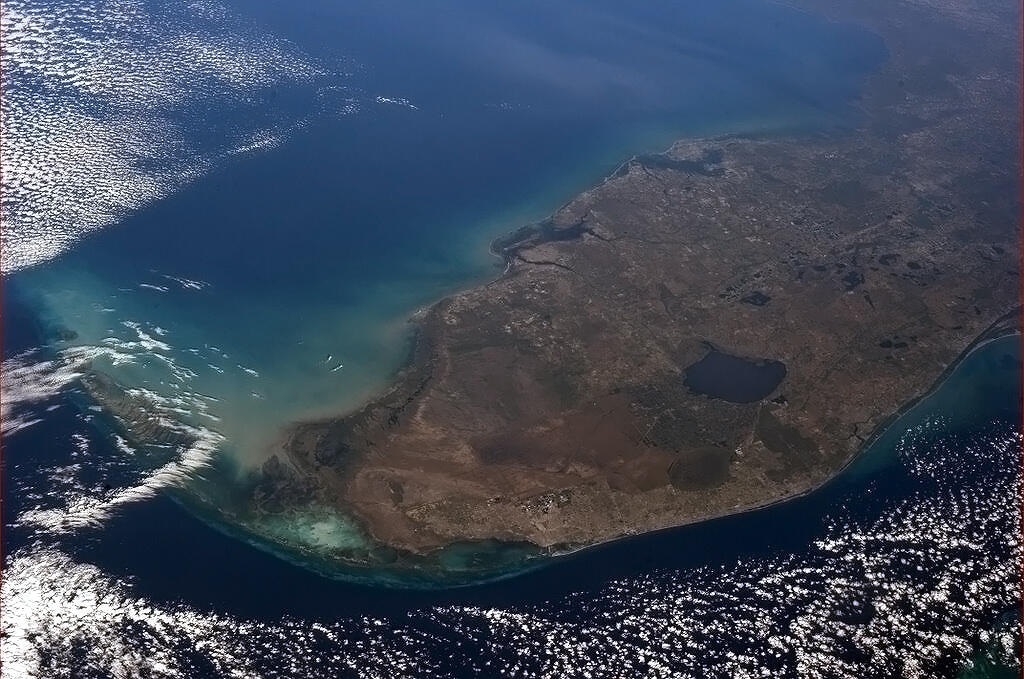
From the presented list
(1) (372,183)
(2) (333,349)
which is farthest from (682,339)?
(1) (372,183)

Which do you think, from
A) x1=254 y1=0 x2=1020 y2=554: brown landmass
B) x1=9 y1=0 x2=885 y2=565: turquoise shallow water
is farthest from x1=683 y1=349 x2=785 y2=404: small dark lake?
x1=9 y1=0 x2=885 y2=565: turquoise shallow water

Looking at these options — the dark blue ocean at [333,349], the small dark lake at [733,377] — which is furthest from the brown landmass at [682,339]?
the dark blue ocean at [333,349]

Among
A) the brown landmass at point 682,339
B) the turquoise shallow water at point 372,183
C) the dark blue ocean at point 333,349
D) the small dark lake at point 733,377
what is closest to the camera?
the dark blue ocean at point 333,349

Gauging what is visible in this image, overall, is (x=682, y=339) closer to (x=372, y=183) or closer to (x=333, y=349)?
(x=333, y=349)

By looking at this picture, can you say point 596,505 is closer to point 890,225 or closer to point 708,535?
point 708,535

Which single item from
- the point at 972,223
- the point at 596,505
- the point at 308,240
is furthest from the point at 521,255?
the point at 972,223

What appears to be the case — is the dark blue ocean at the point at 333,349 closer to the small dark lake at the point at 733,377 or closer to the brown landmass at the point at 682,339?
the brown landmass at the point at 682,339
